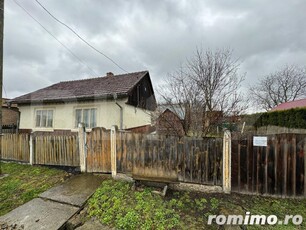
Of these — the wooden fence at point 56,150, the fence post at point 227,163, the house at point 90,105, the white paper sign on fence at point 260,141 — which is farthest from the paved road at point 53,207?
the house at point 90,105

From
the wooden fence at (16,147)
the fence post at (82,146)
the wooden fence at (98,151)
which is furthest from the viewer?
the wooden fence at (16,147)

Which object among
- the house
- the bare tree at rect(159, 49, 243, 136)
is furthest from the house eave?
the bare tree at rect(159, 49, 243, 136)

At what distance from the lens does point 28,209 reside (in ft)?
12.1

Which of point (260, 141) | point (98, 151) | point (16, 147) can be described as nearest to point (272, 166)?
point (260, 141)

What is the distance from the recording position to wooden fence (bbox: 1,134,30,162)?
676cm

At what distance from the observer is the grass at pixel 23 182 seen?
423 centimetres

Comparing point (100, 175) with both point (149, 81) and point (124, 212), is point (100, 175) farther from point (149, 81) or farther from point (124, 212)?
point (149, 81)

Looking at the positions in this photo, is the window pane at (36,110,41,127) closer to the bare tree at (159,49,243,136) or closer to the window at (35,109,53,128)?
the window at (35,109,53,128)

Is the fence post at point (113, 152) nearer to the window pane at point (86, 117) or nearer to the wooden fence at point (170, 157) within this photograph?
the wooden fence at point (170, 157)

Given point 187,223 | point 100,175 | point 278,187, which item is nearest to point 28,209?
point 100,175

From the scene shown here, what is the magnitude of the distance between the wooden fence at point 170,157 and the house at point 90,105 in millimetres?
4236

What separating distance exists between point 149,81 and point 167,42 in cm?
432

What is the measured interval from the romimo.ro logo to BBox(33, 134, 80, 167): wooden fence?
15.1 feet

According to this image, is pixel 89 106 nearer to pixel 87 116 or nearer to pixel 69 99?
pixel 87 116
